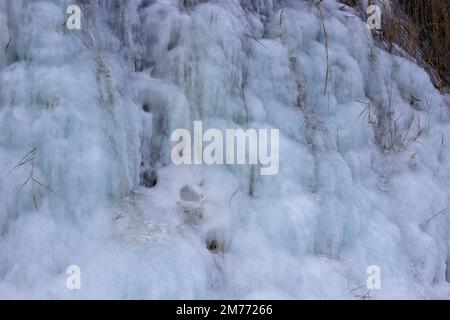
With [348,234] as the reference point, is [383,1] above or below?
above

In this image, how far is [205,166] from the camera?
2.80m

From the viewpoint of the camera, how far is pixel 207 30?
116 inches

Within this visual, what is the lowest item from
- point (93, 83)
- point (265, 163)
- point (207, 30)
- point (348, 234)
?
point (348, 234)

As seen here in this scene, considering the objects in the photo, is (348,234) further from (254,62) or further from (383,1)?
(383,1)

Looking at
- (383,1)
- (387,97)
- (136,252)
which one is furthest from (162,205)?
(383,1)

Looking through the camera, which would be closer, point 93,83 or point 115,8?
point 93,83

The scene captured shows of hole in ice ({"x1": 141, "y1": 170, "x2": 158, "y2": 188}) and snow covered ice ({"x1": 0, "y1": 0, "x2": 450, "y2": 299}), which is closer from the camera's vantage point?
snow covered ice ({"x1": 0, "y1": 0, "x2": 450, "y2": 299})

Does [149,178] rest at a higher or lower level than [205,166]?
lower

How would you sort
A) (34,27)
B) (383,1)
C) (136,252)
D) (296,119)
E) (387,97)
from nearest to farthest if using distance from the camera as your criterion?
(136,252) < (34,27) < (296,119) < (387,97) < (383,1)

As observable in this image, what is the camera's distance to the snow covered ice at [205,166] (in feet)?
7.80

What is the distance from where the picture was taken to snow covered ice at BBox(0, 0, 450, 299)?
2.38 meters

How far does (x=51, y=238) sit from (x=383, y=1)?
9.41 feet

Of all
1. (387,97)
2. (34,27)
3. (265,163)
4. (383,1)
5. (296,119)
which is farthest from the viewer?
(383,1)

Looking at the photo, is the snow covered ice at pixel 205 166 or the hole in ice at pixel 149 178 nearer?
the snow covered ice at pixel 205 166
